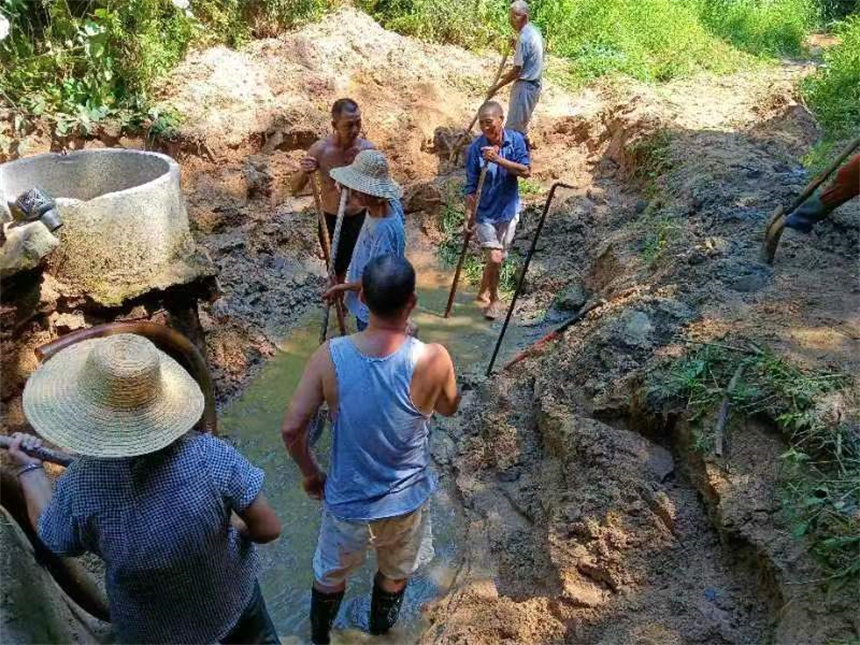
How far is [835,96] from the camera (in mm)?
8102

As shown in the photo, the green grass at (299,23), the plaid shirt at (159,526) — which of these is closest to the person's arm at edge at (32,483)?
the plaid shirt at (159,526)

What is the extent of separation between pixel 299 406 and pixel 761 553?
181cm

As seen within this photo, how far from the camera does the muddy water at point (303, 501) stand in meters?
3.44

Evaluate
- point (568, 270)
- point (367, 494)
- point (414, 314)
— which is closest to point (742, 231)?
point (568, 270)

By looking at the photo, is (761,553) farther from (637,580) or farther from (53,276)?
(53,276)

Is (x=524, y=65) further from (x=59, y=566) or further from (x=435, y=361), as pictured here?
(x=59, y=566)

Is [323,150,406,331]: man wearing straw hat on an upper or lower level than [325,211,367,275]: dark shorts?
upper

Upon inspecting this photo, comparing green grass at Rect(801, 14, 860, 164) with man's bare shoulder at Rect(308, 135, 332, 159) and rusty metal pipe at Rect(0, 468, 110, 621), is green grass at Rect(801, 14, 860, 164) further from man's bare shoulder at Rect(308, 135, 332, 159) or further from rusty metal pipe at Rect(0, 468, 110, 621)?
rusty metal pipe at Rect(0, 468, 110, 621)

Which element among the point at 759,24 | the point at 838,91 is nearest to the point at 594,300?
the point at 838,91

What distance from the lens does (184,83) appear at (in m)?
7.51

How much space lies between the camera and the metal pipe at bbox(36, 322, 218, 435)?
3629 millimetres

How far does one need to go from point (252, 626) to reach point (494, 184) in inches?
163

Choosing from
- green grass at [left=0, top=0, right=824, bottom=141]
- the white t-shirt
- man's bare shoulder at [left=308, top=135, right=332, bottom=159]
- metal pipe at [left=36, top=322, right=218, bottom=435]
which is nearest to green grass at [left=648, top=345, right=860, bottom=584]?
metal pipe at [left=36, top=322, right=218, bottom=435]

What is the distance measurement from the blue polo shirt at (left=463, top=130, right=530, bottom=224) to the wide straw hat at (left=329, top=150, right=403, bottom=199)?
1.91 metres
